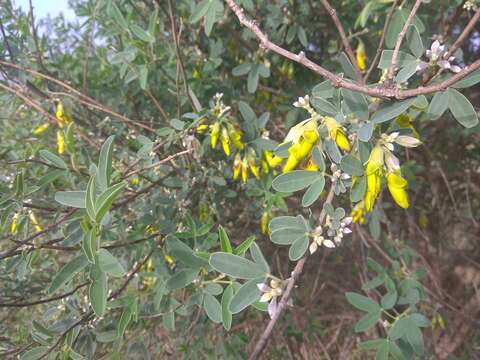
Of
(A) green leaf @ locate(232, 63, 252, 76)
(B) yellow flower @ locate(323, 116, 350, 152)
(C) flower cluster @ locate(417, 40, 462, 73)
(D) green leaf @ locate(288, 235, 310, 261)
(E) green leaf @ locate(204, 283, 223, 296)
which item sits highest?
(C) flower cluster @ locate(417, 40, 462, 73)

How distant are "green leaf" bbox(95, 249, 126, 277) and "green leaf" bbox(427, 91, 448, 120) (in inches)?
25.6

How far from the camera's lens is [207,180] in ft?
5.09

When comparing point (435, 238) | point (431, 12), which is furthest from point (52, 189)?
point (435, 238)

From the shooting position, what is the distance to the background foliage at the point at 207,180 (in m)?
0.89

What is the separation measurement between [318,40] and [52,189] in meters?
1.32

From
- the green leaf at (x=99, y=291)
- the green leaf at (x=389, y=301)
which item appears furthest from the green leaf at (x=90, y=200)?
the green leaf at (x=389, y=301)

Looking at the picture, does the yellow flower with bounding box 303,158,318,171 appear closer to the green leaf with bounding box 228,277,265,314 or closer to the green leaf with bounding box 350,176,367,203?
the green leaf with bounding box 350,176,367,203

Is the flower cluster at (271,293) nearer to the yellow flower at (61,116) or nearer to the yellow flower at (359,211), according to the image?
the yellow flower at (359,211)

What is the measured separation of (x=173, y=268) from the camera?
1413mm

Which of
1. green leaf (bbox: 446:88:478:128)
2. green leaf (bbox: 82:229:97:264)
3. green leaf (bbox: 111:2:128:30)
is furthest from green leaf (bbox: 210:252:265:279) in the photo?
green leaf (bbox: 111:2:128:30)

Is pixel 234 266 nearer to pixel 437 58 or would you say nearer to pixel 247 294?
pixel 247 294

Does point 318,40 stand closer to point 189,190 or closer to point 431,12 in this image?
point 431,12

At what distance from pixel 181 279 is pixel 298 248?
10.1 inches

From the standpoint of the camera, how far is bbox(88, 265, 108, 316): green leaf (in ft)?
2.68
